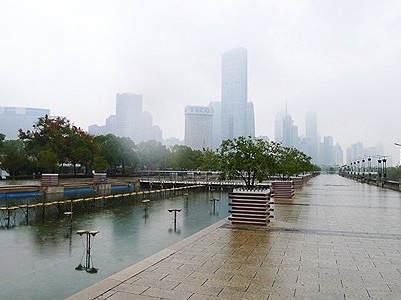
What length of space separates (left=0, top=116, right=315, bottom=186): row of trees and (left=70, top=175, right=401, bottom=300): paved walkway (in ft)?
12.0

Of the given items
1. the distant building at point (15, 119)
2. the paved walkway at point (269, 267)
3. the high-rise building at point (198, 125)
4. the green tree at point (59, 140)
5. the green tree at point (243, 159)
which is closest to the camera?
the paved walkway at point (269, 267)

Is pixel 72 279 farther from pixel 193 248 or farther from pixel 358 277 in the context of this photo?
pixel 358 277

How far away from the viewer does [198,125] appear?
167000 millimetres

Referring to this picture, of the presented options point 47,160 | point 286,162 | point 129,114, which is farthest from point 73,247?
point 129,114

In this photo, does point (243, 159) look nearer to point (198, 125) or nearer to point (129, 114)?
point (129, 114)

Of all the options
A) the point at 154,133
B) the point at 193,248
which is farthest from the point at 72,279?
the point at 154,133

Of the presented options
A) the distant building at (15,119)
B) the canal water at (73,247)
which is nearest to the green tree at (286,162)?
the canal water at (73,247)

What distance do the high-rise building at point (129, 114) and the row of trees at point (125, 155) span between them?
5627 cm

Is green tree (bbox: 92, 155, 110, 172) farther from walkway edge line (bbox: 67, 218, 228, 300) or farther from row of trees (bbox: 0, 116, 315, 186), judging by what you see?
walkway edge line (bbox: 67, 218, 228, 300)

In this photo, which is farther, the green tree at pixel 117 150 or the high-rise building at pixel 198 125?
the high-rise building at pixel 198 125

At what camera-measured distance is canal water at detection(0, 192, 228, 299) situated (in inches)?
285

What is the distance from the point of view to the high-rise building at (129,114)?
475ft

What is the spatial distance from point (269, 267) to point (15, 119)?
195932 millimetres

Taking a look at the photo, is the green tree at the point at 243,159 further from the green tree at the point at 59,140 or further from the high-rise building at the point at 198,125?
the high-rise building at the point at 198,125
